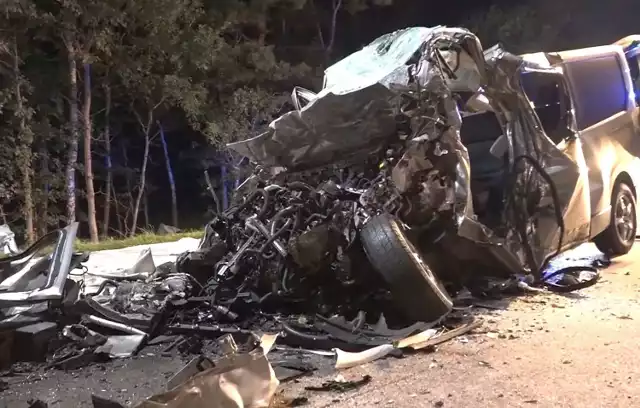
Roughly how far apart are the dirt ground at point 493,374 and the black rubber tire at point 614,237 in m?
1.69

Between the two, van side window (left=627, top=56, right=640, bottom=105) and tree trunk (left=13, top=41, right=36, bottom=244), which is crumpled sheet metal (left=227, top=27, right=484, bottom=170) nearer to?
van side window (left=627, top=56, right=640, bottom=105)

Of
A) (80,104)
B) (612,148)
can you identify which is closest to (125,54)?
(80,104)

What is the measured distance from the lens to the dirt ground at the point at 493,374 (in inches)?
134

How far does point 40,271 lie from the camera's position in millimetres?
4816

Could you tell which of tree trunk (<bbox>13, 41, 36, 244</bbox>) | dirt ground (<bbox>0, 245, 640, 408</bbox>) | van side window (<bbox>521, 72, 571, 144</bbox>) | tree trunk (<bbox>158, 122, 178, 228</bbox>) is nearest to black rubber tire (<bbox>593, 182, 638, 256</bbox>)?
van side window (<bbox>521, 72, 571, 144</bbox>)

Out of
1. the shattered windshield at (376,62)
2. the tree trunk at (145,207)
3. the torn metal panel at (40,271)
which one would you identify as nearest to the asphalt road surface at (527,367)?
the torn metal panel at (40,271)

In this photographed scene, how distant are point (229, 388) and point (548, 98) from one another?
12.7ft

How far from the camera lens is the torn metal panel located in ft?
13.1

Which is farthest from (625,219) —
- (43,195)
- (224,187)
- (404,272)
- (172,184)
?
(172,184)

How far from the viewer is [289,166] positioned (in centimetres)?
578

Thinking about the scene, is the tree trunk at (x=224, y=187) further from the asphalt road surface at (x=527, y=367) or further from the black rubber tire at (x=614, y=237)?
the asphalt road surface at (x=527, y=367)

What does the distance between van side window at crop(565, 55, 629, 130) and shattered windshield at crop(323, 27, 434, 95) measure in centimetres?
156

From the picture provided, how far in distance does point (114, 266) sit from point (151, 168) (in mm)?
11934

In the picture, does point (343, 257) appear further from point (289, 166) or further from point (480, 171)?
point (480, 171)
